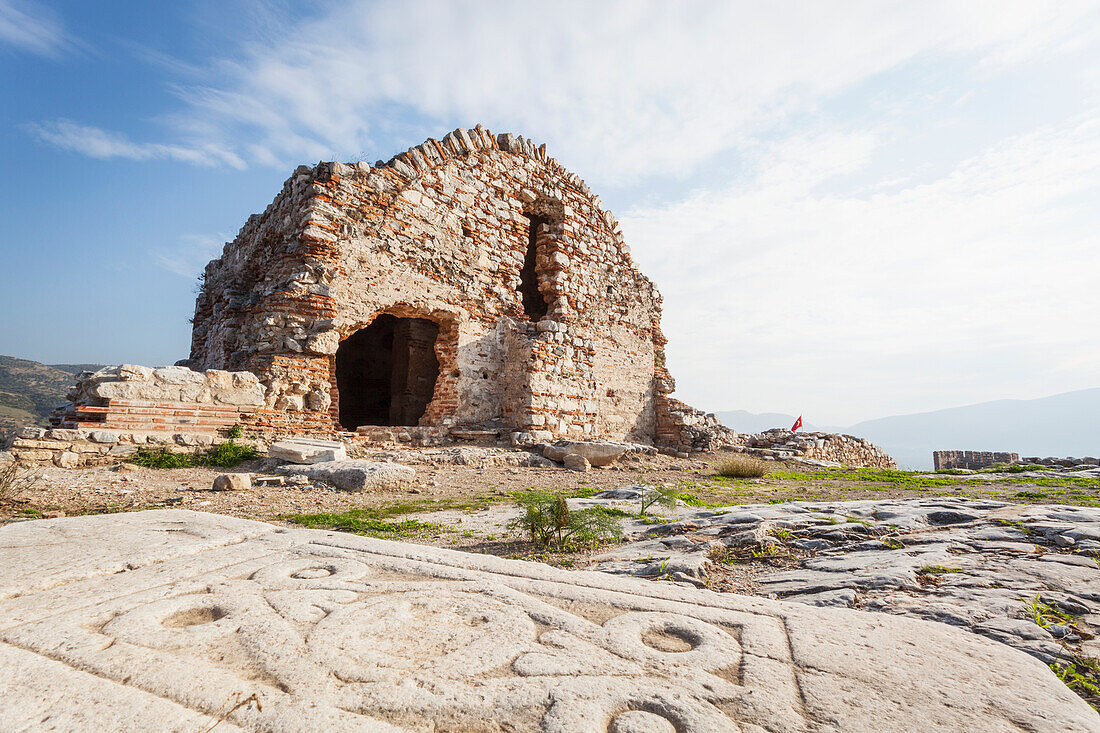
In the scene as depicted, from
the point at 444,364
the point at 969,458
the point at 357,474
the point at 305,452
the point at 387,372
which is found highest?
the point at 387,372

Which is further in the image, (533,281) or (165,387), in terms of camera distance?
(533,281)

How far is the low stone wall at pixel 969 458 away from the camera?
14.0m

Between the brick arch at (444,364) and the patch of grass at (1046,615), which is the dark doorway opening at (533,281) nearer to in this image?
the brick arch at (444,364)

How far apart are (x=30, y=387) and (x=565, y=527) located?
34920mm

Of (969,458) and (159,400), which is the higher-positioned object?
(969,458)

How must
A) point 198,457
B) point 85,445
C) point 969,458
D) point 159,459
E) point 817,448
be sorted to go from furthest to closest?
point 969,458
point 817,448
point 198,457
point 159,459
point 85,445

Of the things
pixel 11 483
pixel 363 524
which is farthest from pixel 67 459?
pixel 363 524

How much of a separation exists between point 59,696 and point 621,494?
4247 mm

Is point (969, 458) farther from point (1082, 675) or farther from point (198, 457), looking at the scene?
point (198, 457)

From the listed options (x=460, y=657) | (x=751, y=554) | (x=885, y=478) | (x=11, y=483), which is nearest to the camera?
(x=460, y=657)

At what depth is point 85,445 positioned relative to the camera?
5.83 meters

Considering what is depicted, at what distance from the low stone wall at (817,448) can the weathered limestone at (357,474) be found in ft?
27.4

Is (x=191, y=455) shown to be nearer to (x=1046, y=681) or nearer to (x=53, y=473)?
(x=53, y=473)

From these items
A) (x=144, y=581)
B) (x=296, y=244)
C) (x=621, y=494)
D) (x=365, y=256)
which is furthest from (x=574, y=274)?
(x=144, y=581)
